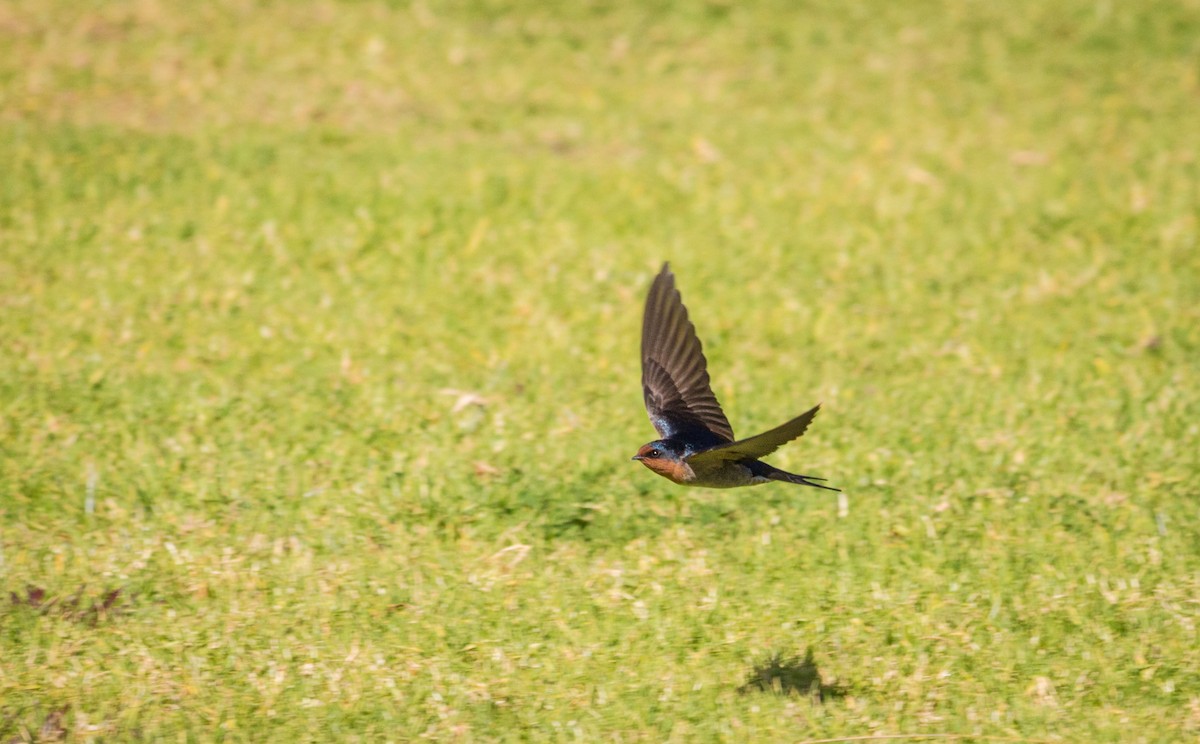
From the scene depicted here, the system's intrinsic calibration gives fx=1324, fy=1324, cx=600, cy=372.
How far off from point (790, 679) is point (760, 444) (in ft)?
4.21

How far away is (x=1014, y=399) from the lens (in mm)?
7906

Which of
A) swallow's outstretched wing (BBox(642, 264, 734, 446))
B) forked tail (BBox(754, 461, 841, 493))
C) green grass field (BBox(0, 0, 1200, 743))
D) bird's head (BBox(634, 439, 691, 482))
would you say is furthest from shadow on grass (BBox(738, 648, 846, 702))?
swallow's outstretched wing (BBox(642, 264, 734, 446))

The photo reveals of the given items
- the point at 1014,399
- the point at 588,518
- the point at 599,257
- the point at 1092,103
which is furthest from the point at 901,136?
the point at 588,518

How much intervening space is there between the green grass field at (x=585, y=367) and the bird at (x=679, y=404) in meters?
0.73

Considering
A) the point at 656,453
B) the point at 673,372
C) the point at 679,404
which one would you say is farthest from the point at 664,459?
the point at 673,372

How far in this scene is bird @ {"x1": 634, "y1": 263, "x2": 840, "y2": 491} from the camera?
5.68 metres

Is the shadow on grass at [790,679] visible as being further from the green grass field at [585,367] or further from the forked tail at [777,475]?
the forked tail at [777,475]

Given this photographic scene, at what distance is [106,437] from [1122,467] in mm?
5598

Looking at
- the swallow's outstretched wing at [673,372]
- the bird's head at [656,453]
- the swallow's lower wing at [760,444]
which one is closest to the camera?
the swallow's lower wing at [760,444]

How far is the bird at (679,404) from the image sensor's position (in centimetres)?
568

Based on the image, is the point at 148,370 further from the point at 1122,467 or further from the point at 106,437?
the point at 1122,467

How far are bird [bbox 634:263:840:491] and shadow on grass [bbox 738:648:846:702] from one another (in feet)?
2.53

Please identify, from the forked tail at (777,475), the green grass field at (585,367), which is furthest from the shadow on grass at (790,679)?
the forked tail at (777,475)

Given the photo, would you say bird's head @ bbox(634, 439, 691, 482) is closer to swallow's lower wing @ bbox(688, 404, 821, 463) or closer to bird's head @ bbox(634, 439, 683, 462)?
bird's head @ bbox(634, 439, 683, 462)
